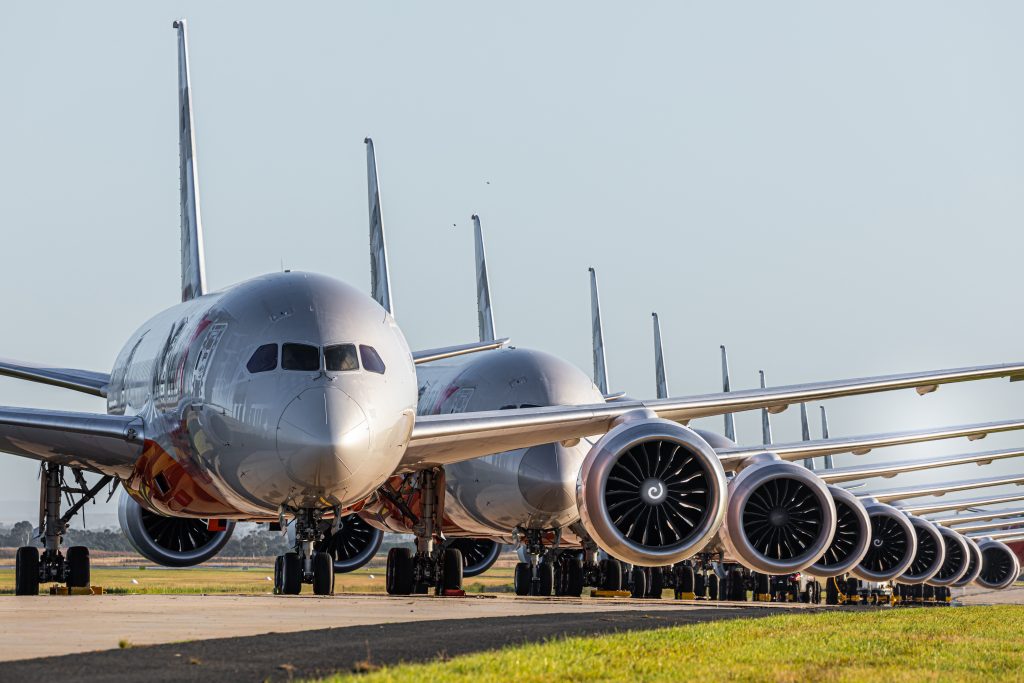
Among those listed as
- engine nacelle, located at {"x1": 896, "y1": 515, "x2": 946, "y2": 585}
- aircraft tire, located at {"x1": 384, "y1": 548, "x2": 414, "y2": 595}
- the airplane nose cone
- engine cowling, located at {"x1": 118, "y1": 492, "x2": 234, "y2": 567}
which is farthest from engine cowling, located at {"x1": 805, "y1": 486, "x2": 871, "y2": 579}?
engine nacelle, located at {"x1": 896, "y1": 515, "x2": 946, "y2": 585}

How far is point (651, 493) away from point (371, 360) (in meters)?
4.48

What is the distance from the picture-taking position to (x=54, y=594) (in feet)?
67.8

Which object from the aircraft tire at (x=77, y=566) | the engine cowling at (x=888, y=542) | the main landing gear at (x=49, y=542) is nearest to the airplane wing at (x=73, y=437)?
the main landing gear at (x=49, y=542)

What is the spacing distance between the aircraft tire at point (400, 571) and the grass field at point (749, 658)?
8669mm

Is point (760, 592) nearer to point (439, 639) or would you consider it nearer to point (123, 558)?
point (439, 639)

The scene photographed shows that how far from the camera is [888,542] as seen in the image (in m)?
38.6

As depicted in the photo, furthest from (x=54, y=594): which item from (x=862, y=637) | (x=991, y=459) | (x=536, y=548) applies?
(x=991, y=459)

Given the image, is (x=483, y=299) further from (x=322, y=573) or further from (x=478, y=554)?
(x=322, y=573)

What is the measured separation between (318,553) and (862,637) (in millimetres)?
7194

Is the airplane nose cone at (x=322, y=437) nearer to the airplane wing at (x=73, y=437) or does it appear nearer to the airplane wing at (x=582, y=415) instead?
the airplane wing at (x=582, y=415)

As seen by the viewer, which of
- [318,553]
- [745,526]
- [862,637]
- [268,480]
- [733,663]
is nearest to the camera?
[733,663]

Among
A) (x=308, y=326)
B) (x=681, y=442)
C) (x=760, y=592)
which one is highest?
(x=308, y=326)

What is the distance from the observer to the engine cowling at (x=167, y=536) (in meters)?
24.1

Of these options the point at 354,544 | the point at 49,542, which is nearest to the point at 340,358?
the point at 49,542
